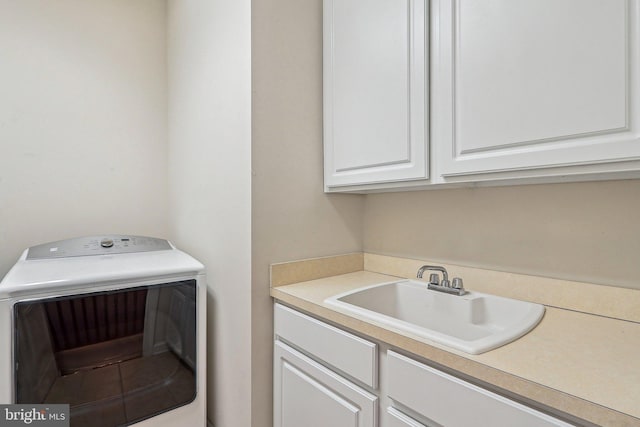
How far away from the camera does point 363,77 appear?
1.33 m

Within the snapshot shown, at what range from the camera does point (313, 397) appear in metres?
1.19

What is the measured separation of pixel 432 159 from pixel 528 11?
474 millimetres

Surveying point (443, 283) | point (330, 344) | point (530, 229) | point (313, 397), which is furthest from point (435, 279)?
point (313, 397)

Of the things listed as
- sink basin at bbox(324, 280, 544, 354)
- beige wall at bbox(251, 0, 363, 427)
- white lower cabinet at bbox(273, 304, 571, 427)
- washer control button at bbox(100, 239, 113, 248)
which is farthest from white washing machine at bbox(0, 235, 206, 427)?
sink basin at bbox(324, 280, 544, 354)

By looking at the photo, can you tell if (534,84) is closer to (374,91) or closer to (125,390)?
(374,91)

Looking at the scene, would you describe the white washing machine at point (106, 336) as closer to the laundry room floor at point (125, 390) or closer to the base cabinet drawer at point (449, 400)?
the laundry room floor at point (125, 390)

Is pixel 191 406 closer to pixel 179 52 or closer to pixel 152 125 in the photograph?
pixel 152 125

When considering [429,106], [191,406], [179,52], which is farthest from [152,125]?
[429,106]

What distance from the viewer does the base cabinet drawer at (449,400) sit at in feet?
2.24

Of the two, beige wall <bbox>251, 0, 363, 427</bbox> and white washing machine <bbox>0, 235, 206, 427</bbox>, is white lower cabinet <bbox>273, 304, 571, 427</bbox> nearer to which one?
beige wall <bbox>251, 0, 363, 427</bbox>

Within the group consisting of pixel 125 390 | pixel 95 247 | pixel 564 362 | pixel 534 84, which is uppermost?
pixel 534 84

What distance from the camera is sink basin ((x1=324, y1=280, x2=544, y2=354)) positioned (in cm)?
92

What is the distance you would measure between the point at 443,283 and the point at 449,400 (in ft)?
1.86

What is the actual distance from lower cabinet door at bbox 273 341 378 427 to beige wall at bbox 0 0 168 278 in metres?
1.41
